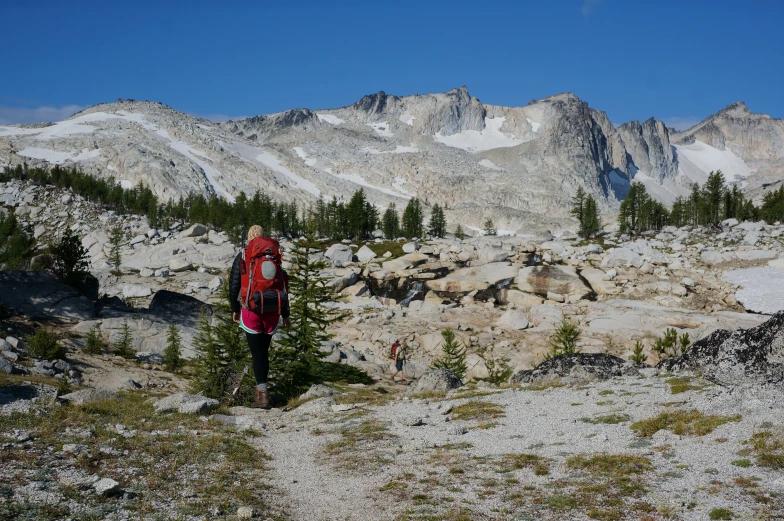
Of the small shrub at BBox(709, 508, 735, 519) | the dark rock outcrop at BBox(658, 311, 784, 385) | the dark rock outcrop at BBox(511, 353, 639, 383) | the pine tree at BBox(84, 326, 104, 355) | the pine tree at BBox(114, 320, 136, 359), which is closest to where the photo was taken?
the small shrub at BBox(709, 508, 735, 519)

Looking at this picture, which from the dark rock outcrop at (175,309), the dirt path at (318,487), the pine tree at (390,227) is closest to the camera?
the dirt path at (318,487)

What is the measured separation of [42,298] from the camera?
105 feet

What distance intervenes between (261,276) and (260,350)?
201cm

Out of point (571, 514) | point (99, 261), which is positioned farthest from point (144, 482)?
point (99, 261)

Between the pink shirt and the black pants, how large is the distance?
17cm

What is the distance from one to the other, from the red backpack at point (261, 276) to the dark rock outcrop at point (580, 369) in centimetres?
931

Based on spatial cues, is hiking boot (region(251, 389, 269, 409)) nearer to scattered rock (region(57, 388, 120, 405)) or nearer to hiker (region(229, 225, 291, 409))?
hiker (region(229, 225, 291, 409))

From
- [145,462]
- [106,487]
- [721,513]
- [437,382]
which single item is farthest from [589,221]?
[106,487]

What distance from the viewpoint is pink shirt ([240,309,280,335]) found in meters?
11.6

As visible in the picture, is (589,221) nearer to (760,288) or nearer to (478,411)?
(760,288)

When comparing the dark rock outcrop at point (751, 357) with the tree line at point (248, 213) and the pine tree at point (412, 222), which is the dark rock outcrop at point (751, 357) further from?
the pine tree at point (412, 222)

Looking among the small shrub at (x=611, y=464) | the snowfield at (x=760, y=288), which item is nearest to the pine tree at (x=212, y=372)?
the small shrub at (x=611, y=464)

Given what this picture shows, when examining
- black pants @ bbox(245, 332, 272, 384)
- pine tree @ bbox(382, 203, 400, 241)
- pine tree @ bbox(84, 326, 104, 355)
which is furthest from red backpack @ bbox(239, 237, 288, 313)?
pine tree @ bbox(382, 203, 400, 241)

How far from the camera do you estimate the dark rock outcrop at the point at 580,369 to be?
51.9 ft
